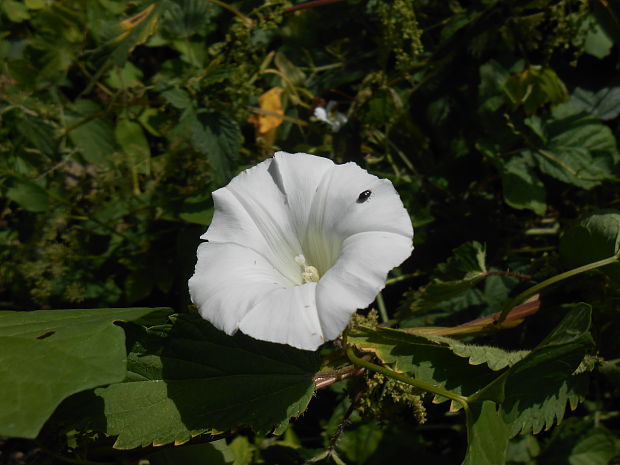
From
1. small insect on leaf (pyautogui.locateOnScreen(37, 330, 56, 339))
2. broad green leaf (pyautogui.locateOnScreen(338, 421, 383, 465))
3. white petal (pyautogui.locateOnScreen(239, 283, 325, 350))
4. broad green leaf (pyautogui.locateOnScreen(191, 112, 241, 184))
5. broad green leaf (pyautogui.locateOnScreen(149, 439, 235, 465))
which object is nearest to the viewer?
white petal (pyautogui.locateOnScreen(239, 283, 325, 350))

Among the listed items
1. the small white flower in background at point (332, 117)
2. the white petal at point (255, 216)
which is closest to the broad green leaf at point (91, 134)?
the small white flower in background at point (332, 117)

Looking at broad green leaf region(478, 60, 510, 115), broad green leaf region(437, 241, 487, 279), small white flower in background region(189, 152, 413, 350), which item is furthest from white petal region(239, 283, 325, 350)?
broad green leaf region(478, 60, 510, 115)

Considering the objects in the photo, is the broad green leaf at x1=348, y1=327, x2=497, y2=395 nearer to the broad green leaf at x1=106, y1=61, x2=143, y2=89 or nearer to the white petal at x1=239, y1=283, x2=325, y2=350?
the white petal at x1=239, y1=283, x2=325, y2=350

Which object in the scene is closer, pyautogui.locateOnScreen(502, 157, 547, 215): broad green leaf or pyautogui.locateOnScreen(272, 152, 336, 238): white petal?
pyautogui.locateOnScreen(272, 152, 336, 238): white petal

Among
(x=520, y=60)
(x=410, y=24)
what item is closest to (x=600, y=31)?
(x=520, y=60)

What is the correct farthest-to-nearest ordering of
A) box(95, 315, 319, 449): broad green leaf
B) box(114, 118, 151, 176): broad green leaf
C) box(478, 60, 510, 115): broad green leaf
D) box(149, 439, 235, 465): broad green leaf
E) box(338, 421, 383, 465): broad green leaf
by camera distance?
box(114, 118, 151, 176): broad green leaf
box(478, 60, 510, 115): broad green leaf
box(338, 421, 383, 465): broad green leaf
box(149, 439, 235, 465): broad green leaf
box(95, 315, 319, 449): broad green leaf

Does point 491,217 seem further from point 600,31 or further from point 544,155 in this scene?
point 600,31
